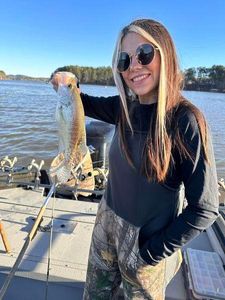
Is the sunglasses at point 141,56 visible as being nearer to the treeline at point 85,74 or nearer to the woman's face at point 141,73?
the woman's face at point 141,73

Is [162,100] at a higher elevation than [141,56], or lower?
lower

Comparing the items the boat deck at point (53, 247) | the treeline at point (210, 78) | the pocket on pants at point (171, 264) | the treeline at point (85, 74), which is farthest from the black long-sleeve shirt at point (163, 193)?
the treeline at point (210, 78)

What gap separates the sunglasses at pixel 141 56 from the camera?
1.58 metres

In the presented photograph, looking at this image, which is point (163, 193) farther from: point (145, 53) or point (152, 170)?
point (145, 53)

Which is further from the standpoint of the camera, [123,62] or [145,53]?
[123,62]

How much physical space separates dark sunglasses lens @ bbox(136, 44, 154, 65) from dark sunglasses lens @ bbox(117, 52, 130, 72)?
0.10 metres

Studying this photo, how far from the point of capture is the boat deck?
2.47m

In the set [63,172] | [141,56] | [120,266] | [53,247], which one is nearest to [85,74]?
[53,247]

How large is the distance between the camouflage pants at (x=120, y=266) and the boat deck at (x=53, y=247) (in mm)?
516

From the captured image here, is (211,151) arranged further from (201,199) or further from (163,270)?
(163,270)

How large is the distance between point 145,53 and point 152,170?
55 centimetres

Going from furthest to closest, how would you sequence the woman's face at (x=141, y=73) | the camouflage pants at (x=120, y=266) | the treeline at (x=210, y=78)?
the treeline at (x=210, y=78)
the camouflage pants at (x=120, y=266)
the woman's face at (x=141, y=73)

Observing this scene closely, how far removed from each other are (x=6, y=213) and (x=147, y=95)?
2444 mm

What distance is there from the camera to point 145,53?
5.21 feet
